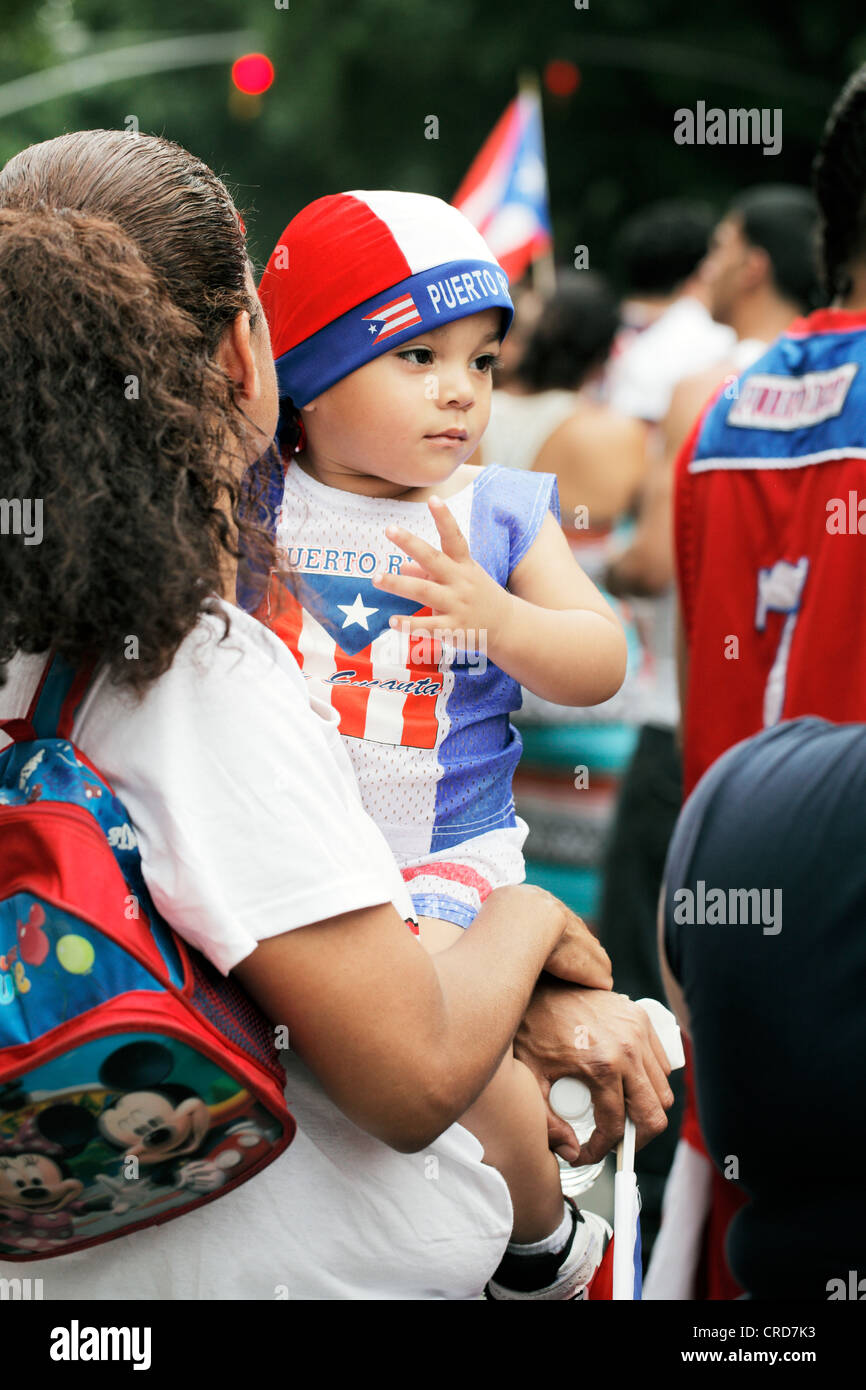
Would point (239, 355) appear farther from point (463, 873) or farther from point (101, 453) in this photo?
point (463, 873)

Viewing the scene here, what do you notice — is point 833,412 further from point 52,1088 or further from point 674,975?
point 52,1088

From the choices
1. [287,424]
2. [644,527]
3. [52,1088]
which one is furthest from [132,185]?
[644,527]

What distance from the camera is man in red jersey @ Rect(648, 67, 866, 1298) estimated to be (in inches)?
120

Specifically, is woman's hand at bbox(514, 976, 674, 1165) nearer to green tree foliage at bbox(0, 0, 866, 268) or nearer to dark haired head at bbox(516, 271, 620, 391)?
dark haired head at bbox(516, 271, 620, 391)

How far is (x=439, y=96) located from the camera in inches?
869

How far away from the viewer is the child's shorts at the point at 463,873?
6.91 feet

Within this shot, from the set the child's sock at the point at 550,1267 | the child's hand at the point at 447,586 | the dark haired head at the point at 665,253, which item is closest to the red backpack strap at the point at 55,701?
the child's hand at the point at 447,586

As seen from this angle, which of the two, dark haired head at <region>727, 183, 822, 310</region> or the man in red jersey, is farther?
dark haired head at <region>727, 183, 822, 310</region>

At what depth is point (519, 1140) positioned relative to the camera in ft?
6.30

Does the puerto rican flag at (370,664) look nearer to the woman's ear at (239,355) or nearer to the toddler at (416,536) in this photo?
the toddler at (416,536)

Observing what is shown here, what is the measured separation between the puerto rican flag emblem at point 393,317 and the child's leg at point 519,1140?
2.70 ft

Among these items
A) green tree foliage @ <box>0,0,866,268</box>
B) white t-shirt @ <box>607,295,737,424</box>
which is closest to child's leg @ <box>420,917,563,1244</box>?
white t-shirt @ <box>607,295,737,424</box>

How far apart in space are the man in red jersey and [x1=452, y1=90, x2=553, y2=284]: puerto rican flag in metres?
4.22

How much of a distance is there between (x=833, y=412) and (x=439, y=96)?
66.9ft
